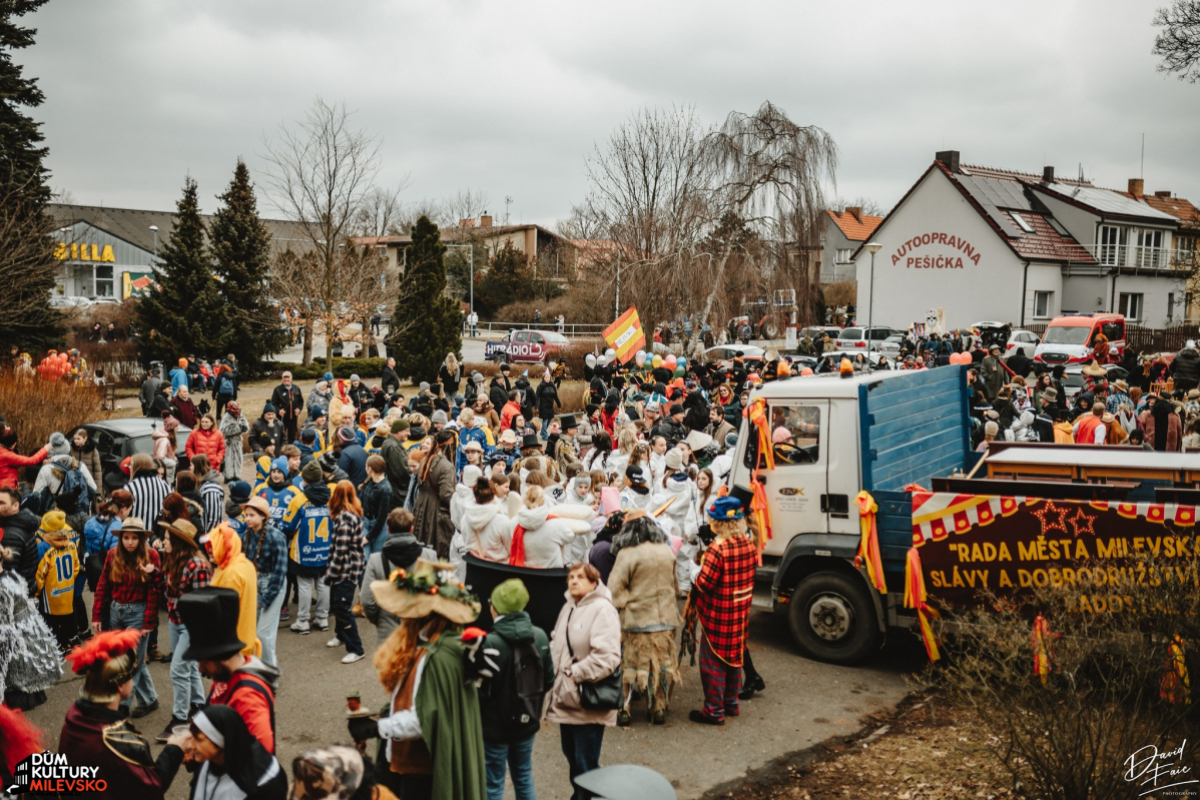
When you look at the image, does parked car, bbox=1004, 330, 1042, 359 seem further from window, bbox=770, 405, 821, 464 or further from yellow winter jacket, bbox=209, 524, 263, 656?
yellow winter jacket, bbox=209, 524, 263, 656

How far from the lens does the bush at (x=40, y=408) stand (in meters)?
15.1

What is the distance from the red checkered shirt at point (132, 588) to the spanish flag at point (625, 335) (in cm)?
1198

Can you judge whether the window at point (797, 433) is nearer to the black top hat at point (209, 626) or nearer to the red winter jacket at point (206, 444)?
the black top hat at point (209, 626)

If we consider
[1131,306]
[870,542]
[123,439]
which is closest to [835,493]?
[870,542]

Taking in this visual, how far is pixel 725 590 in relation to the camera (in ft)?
22.0

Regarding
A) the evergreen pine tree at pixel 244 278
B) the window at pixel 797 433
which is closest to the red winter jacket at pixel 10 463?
the window at pixel 797 433

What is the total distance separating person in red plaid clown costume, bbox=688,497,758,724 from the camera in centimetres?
671

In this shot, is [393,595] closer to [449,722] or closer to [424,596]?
[424,596]

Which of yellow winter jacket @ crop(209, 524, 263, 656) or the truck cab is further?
the truck cab

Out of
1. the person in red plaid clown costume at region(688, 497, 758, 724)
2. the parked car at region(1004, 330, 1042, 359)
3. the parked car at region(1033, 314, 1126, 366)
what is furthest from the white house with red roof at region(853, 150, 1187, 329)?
the person in red plaid clown costume at region(688, 497, 758, 724)

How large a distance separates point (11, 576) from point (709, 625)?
517 centimetres

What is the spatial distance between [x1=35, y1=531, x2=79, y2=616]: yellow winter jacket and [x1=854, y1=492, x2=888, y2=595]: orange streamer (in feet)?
22.5

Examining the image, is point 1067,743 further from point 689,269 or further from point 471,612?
point 689,269

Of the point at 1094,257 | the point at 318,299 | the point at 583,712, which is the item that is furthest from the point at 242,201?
the point at 1094,257
